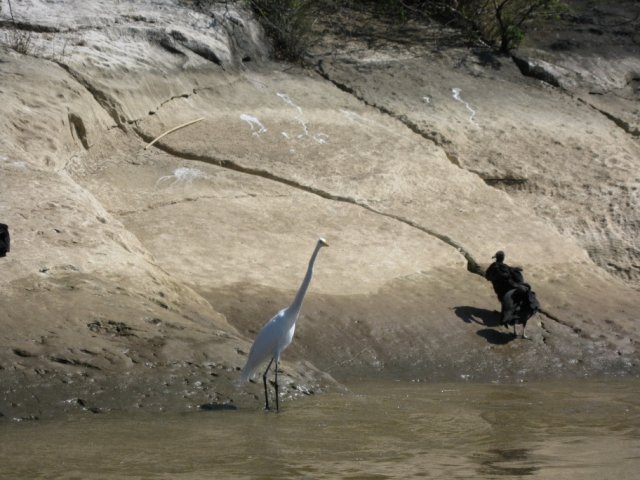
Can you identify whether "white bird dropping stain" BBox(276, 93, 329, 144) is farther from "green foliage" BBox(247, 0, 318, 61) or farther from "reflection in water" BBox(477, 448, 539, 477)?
"reflection in water" BBox(477, 448, 539, 477)

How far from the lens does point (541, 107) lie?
12.3 metres

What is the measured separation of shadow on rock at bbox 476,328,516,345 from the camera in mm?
8594

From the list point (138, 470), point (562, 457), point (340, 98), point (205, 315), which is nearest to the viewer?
point (138, 470)

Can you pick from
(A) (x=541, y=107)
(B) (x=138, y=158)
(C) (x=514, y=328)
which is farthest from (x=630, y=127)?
(B) (x=138, y=158)

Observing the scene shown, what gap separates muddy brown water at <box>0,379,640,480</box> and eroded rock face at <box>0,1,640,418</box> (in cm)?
41

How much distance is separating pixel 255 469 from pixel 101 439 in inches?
37.5

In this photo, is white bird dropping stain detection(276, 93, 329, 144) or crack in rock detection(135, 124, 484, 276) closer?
crack in rock detection(135, 124, 484, 276)

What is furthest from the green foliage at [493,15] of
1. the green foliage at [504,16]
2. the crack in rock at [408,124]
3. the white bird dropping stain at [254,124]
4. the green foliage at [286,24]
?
the white bird dropping stain at [254,124]

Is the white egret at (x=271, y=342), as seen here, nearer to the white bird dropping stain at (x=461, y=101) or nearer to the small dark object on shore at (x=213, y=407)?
the small dark object on shore at (x=213, y=407)

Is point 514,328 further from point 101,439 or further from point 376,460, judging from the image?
point 101,439

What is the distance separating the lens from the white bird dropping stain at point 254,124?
1075 centimetres

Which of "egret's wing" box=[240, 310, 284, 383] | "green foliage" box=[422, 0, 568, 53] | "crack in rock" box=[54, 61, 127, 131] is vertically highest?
"green foliage" box=[422, 0, 568, 53]

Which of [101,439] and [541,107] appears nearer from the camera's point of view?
[101,439]

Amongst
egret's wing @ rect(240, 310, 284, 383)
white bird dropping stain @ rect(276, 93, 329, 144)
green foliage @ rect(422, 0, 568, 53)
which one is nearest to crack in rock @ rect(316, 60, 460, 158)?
white bird dropping stain @ rect(276, 93, 329, 144)
